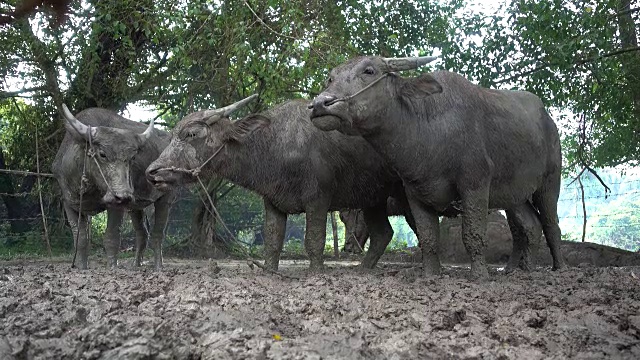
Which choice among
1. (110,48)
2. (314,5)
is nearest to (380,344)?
(314,5)

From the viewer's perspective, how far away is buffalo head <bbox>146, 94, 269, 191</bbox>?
22.7ft

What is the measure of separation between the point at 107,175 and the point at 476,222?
4.08 meters

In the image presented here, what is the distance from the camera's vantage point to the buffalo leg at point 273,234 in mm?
7266

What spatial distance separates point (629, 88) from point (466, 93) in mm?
5831

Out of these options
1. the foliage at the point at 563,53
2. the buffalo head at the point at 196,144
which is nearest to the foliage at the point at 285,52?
the foliage at the point at 563,53

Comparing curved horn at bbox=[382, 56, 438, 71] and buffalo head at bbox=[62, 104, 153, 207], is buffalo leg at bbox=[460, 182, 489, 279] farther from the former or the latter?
buffalo head at bbox=[62, 104, 153, 207]

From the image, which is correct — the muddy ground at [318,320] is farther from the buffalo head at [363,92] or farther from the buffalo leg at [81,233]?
the buffalo leg at [81,233]

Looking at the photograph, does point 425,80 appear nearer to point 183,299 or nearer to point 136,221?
point 183,299

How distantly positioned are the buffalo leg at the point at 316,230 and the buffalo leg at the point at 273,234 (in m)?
0.34

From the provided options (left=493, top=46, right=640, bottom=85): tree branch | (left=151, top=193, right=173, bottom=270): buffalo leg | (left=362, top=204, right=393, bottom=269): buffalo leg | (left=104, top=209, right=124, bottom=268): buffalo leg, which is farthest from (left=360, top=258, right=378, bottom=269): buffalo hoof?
(left=493, top=46, right=640, bottom=85): tree branch

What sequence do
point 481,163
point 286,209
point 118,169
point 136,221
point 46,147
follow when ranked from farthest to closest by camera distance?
1. point 46,147
2. point 136,221
3. point 118,169
4. point 286,209
5. point 481,163

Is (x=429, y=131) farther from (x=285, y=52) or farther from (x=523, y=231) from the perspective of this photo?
(x=285, y=52)

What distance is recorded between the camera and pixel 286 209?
720 centimetres

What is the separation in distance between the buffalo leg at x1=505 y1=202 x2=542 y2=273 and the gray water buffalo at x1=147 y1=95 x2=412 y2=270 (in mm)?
1359
